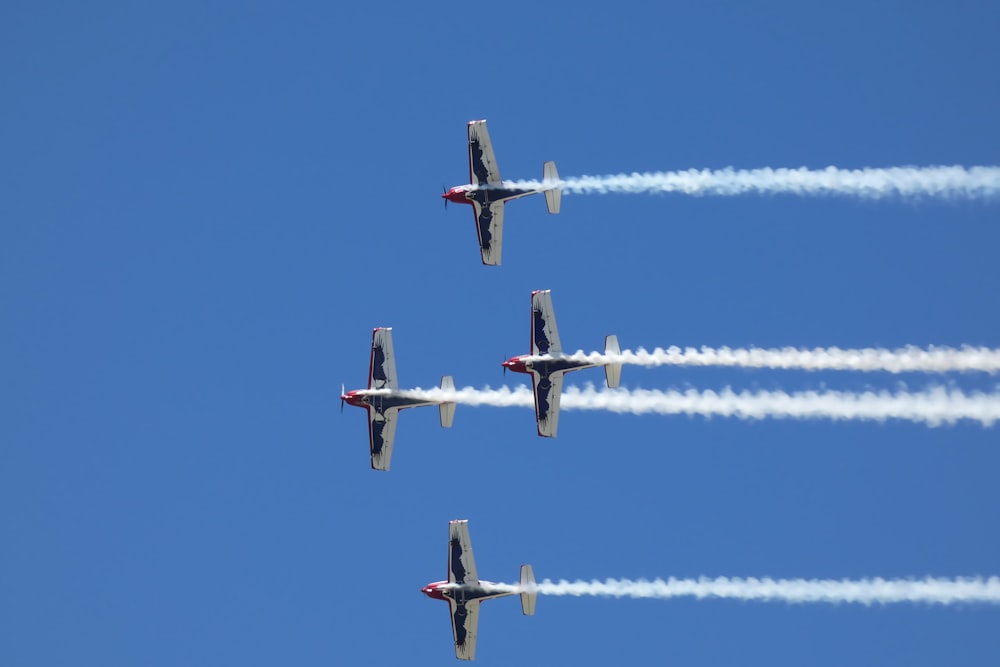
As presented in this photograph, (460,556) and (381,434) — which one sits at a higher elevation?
A: (381,434)

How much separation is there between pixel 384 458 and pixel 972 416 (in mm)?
26119

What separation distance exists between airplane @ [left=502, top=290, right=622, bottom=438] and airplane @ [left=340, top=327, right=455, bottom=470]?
491 cm

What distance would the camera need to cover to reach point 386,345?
73.3m

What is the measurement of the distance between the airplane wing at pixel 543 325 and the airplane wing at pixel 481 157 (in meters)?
5.24

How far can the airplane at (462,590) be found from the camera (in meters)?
71.3

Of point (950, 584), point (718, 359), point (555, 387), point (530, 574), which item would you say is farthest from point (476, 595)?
point (950, 584)

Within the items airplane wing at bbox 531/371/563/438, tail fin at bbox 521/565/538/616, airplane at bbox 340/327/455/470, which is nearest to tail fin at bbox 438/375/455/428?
airplane at bbox 340/327/455/470

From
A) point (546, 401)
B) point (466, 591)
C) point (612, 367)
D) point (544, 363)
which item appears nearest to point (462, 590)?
point (466, 591)

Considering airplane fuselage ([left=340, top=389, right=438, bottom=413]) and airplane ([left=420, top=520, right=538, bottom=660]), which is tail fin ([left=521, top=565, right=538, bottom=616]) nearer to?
airplane ([left=420, top=520, right=538, bottom=660])

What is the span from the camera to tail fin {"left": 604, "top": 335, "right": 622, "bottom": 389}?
2721 inches

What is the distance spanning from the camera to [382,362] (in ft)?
240

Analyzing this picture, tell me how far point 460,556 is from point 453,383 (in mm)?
7114

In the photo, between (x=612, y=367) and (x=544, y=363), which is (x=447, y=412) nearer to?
(x=544, y=363)

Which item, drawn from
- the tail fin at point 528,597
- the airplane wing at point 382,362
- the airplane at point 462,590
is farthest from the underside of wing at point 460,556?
the airplane wing at point 382,362
